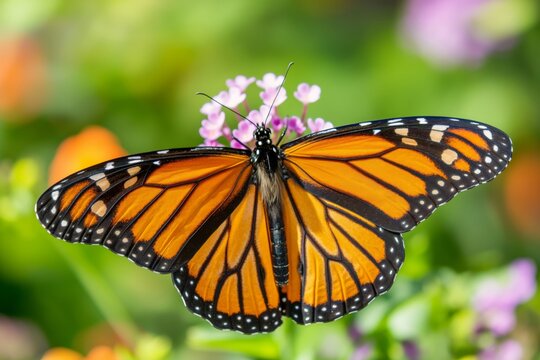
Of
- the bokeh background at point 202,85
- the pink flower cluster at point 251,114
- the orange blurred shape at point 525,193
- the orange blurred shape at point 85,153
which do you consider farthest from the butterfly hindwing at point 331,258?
the orange blurred shape at point 525,193

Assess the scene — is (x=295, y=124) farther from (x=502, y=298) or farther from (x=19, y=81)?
(x=19, y=81)

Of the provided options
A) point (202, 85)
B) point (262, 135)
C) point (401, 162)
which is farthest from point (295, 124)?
point (202, 85)

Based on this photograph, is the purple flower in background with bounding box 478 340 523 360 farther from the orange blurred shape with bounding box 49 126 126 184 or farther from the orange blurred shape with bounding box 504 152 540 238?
the orange blurred shape with bounding box 504 152 540 238

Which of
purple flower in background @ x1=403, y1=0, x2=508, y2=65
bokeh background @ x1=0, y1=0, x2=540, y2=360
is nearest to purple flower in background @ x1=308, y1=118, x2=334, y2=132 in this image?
bokeh background @ x1=0, y1=0, x2=540, y2=360

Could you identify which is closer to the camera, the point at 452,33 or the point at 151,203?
the point at 151,203

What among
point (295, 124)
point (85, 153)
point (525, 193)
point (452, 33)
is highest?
point (452, 33)

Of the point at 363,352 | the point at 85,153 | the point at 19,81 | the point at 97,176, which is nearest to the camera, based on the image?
the point at 97,176

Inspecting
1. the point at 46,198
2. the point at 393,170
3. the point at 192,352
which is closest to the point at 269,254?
the point at 393,170

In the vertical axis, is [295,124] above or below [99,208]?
above
